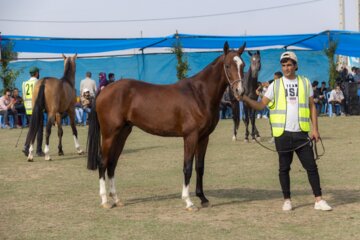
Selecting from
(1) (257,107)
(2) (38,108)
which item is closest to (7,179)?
(2) (38,108)

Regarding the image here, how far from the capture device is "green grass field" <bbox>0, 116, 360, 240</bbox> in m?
7.12

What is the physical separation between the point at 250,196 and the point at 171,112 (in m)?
1.73

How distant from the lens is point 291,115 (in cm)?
793

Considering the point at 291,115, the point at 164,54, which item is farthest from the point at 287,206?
the point at 164,54

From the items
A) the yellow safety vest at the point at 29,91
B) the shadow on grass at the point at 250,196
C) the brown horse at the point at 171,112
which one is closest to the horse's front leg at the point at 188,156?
the brown horse at the point at 171,112

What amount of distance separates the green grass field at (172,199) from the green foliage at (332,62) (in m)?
13.6

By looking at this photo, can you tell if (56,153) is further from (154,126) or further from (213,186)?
(154,126)

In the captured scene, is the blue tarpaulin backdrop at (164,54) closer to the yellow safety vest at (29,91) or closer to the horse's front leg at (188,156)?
the yellow safety vest at (29,91)

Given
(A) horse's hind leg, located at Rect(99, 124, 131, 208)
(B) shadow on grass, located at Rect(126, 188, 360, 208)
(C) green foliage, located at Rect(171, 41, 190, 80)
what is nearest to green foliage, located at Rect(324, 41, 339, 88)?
(C) green foliage, located at Rect(171, 41, 190, 80)

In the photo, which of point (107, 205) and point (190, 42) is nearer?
point (107, 205)

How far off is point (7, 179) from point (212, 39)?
16159 mm

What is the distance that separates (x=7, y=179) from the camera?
36.9 feet

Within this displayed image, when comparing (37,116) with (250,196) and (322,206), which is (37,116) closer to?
(250,196)

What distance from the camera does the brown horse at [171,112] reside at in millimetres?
8422
